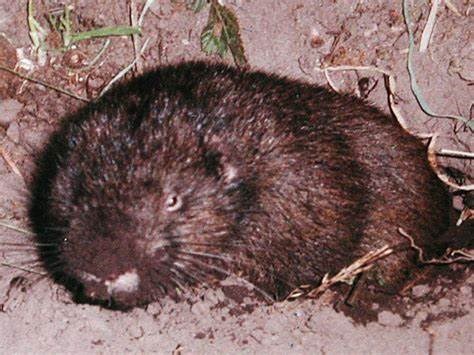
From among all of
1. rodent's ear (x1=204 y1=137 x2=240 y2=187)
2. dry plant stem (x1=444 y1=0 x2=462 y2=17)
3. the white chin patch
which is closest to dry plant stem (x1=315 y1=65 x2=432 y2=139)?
dry plant stem (x1=444 y1=0 x2=462 y2=17)

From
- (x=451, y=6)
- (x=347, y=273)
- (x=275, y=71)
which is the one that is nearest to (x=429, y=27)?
(x=451, y=6)

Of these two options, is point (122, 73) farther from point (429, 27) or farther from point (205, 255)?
point (429, 27)

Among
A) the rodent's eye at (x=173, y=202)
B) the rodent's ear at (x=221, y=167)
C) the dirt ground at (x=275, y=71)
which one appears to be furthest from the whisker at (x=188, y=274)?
the rodent's ear at (x=221, y=167)

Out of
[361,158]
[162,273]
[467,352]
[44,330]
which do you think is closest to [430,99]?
[361,158]

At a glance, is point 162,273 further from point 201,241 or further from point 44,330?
point 44,330

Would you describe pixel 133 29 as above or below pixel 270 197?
above

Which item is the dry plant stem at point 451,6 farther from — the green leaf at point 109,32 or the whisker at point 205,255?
the whisker at point 205,255

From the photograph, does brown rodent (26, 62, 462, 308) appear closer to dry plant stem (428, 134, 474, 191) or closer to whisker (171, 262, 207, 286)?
whisker (171, 262, 207, 286)
